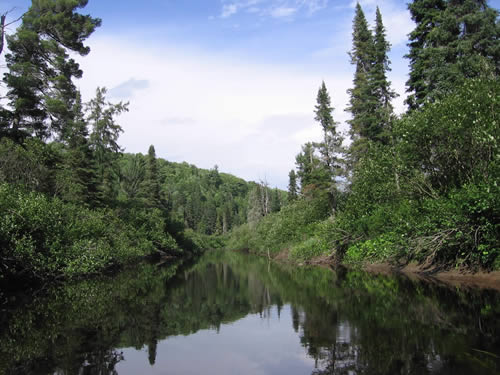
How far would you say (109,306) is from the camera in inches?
594

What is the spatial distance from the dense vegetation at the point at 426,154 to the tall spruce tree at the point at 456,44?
0.23 ft

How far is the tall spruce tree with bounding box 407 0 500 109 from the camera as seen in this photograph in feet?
75.3

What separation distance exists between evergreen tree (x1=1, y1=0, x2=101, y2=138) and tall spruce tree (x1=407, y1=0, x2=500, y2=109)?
24.4m

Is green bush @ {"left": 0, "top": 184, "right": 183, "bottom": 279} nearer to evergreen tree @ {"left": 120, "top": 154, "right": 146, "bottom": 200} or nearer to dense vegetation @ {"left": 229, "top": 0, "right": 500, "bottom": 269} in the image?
dense vegetation @ {"left": 229, "top": 0, "right": 500, "bottom": 269}

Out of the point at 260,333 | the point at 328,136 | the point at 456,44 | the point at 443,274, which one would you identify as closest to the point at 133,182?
the point at 328,136

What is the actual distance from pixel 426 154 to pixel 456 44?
9.63m

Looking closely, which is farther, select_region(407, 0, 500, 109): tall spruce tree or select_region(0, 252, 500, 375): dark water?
select_region(407, 0, 500, 109): tall spruce tree

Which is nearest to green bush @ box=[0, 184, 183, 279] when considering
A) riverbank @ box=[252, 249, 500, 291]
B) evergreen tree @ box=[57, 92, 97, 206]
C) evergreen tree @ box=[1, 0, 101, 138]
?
evergreen tree @ box=[57, 92, 97, 206]

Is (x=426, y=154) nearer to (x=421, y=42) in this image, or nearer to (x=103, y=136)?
(x=421, y=42)

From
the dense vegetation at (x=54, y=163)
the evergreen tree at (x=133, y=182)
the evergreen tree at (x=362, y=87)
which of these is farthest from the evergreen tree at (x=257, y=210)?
the evergreen tree at (x=362, y=87)

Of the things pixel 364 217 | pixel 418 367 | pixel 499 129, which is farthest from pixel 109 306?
pixel 364 217

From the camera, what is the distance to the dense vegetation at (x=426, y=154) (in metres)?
16.7

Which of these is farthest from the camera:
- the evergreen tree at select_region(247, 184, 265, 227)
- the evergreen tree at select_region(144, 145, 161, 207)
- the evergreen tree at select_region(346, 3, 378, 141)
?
the evergreen tree at select_region(247, 184, 265, 227)

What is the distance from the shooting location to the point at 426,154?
20297 mm
